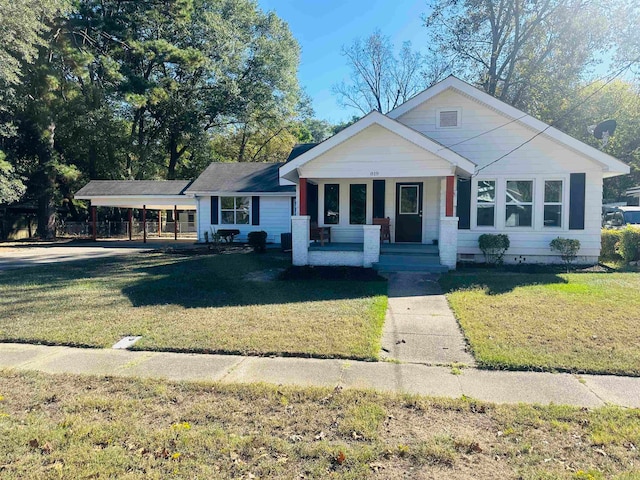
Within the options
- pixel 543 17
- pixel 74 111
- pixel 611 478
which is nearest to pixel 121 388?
pixel 611 478

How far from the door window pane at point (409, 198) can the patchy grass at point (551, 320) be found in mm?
3784

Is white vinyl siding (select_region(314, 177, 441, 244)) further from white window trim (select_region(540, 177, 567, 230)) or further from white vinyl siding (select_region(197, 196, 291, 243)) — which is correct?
white vinyl siding (select_region(197, 196, 291, 243))

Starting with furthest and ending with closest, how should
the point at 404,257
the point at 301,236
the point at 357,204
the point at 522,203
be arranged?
the point at 357,204 < the point at 522,203 < the point at 301,236 < the point at 404,257

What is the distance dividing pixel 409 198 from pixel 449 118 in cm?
281

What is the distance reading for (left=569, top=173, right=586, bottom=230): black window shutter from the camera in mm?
11852

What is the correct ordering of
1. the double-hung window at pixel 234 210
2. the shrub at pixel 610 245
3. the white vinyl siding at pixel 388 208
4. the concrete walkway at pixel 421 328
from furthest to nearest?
the double-hung window at pixel 234 210, the shrub at pixel 610 245, the white vinyl siding at pixel 388 208, the concrete walkway at pixel 421 328

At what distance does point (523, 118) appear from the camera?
12.0 metres

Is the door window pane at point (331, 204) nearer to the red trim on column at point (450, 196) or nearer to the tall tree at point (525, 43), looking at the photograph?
the red trim on column at point (450, 196)

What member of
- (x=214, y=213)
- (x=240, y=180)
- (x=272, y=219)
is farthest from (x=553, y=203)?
(x=214, y=213)

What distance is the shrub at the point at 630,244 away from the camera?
1209 cm

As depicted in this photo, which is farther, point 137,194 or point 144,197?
point 137,194

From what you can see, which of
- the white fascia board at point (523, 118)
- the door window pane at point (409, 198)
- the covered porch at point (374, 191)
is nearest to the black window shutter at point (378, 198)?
the covered porch at point (374, 191)

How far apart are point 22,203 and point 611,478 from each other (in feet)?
111

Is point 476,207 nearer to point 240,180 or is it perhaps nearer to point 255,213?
point 255,213
